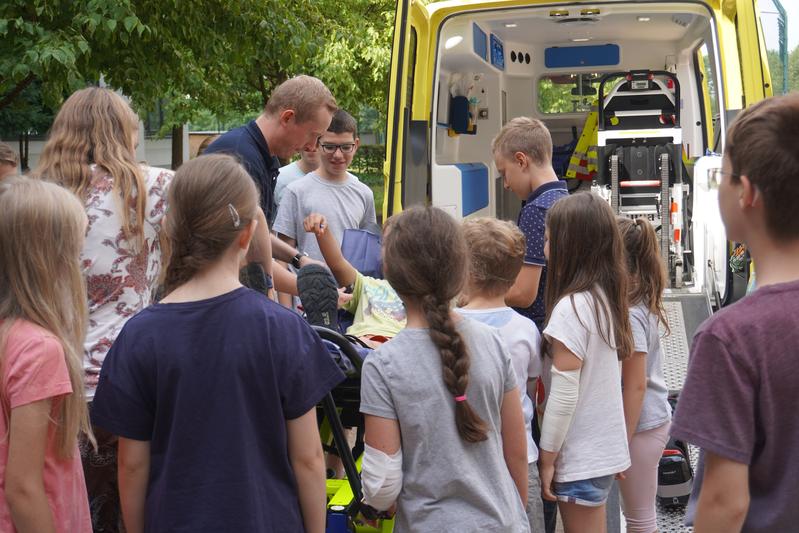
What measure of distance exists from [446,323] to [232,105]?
17.8 meters

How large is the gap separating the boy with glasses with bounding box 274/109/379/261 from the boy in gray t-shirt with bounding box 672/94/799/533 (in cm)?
354

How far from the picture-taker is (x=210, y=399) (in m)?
2.39

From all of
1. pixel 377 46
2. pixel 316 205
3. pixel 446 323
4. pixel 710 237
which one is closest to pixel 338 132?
pixel 316 205

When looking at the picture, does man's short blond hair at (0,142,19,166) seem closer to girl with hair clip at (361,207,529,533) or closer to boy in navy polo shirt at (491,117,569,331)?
boy in navy polo shirt at (491,117,569,331)

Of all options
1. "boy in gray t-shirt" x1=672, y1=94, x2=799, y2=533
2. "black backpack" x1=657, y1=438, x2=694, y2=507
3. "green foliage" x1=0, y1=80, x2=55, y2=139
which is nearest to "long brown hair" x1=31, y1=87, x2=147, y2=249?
"boy in gray t-shirt" x1=672, y1=94, x2=799, y2=533

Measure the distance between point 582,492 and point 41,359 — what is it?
1.76 m

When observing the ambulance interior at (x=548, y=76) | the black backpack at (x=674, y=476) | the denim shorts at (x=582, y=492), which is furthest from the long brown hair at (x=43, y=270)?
the ambulance interior at (x=548, y=76)

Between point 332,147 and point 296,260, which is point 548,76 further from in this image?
point 296,260

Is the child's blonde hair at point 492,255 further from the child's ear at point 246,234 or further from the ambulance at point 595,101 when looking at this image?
the ambulance at point 595,101

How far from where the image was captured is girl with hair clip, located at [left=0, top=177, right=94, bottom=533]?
2314mm

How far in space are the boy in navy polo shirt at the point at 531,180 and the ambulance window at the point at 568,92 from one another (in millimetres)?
6090

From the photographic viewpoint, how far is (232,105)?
779 inches

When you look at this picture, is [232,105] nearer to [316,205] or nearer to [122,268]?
[316,205]

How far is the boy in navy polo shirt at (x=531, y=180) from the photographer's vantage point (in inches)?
158
